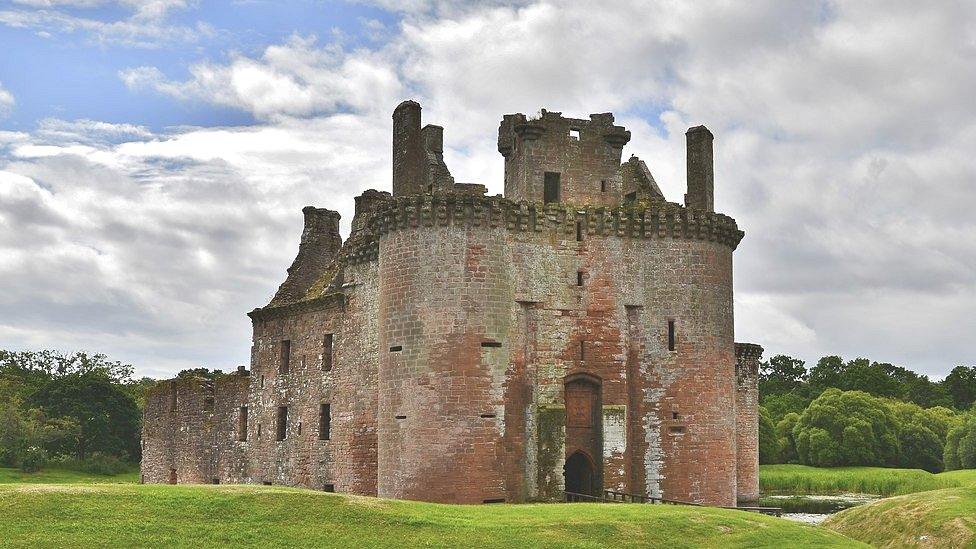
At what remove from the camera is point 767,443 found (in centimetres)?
8038

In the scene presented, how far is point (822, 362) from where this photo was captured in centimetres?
12100

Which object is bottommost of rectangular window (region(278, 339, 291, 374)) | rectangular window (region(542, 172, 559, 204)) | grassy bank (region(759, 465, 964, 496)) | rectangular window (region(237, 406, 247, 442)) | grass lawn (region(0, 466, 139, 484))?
grass lawn (region(0, 466, 139, 484))

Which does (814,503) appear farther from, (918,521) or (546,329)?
(918,521)

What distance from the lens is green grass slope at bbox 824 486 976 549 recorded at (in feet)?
73.9

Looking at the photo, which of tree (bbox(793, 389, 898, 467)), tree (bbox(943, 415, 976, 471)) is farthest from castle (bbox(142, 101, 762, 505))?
tree (bbox(793, 389, 898, 467))

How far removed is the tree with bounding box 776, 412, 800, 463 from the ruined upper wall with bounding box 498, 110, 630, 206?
5153 cm

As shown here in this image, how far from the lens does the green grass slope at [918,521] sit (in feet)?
73.9

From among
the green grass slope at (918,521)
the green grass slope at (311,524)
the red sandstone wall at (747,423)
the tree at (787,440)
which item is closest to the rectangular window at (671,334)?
the green grass slope at (918,521)

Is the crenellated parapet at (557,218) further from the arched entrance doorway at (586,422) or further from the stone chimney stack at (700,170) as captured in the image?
the arched entrance doorway at (586,422)

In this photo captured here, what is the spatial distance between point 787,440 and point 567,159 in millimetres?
53754

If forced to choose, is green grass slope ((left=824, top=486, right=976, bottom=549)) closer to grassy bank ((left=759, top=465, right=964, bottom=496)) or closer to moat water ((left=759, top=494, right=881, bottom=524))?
moat water ((left=759, top=494, right=881, bottom=524))

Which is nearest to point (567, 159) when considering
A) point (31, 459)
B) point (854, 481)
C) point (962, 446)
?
point (854, 481)

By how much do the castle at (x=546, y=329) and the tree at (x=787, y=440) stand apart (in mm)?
49353

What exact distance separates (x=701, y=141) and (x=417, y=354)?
13.2 metres
